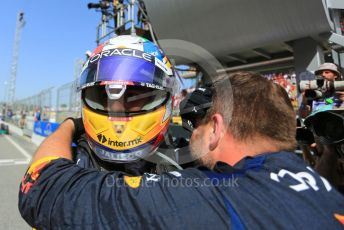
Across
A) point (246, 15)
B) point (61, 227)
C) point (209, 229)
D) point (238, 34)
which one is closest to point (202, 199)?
point (209, 229)

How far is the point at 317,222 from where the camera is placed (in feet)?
3.05

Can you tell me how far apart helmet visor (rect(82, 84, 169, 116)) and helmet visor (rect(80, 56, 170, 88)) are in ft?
0.16

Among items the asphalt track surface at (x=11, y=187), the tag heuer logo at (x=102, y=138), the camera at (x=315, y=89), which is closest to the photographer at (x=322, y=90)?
the camera at (x=315, y=89)

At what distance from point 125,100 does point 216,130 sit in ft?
1.71

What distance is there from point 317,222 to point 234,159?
327 millimetres

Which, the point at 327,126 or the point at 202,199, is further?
the point at 327,126

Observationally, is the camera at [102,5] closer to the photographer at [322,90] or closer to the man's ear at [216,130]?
the photographer at [322,90]

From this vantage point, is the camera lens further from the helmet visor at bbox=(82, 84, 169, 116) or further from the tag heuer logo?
the tag heuer logo

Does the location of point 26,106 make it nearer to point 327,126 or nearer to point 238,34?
point 238,34

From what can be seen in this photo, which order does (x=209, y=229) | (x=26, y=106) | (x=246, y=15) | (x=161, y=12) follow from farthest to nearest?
(x=26, y=106), (x=161, y=12), (x=246, y=15), (x=209, y=229)

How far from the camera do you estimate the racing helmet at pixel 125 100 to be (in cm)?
150

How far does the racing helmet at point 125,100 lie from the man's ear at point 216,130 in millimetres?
412

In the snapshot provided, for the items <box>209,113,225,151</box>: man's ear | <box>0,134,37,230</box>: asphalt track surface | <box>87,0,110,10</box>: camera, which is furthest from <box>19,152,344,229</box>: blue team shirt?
<box>87,0,110,10</box>: camera

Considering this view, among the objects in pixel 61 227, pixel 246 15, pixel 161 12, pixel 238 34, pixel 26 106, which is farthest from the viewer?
pixel 26 106
